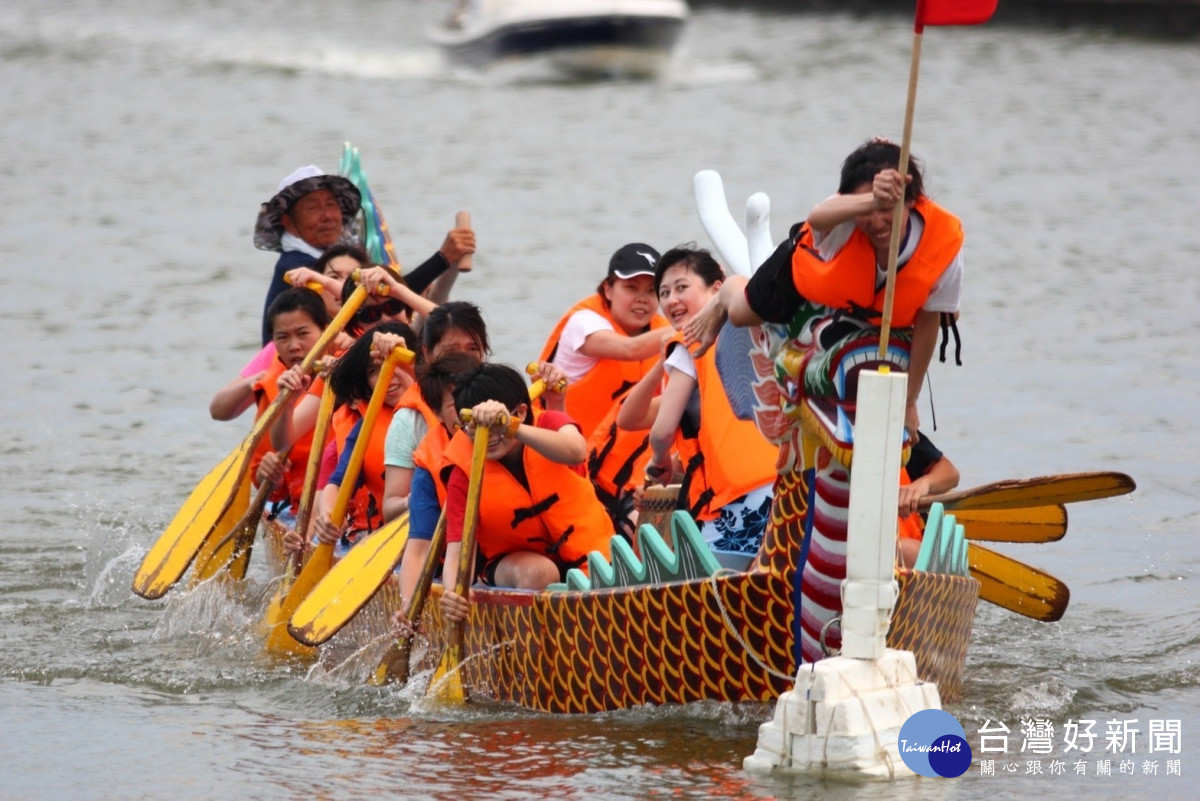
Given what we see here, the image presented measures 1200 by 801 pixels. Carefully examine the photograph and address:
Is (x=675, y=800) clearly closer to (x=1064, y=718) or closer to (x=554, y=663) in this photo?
(x=554, y=663)

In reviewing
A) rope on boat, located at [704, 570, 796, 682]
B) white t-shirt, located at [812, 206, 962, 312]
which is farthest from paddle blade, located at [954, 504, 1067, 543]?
white t-shirt, located at [812, 206, 962, 312]

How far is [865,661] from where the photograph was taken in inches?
168

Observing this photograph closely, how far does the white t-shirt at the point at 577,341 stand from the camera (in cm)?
662

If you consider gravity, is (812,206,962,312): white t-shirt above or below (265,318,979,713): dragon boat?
above

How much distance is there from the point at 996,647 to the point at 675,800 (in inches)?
87.3

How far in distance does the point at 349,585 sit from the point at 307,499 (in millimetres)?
728

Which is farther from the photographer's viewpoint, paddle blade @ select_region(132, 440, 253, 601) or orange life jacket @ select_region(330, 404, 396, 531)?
paddle blade @ select_region(132, 440, 253, 601)

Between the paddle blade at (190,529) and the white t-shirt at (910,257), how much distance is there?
3367 mm

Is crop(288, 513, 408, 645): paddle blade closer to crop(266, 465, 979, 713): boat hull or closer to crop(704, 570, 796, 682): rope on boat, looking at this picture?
crop(266, 465, 979, 713): boat hull

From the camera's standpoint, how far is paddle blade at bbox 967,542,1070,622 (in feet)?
19.3

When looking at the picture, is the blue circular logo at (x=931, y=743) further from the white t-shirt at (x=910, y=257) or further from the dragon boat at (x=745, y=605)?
the white t-shirt at (x=910, y=257)

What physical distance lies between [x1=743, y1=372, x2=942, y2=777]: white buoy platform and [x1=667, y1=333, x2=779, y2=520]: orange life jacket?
1071 millimetres

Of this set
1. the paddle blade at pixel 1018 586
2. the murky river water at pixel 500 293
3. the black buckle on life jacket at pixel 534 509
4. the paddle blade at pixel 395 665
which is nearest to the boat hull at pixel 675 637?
the murky river water at pixel 500 293

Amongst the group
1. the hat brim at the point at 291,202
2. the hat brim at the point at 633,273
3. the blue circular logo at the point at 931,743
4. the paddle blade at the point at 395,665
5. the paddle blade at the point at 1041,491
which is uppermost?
the hat brim at the point at 291,202
